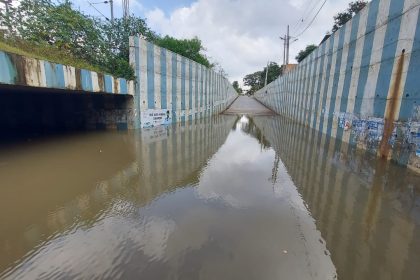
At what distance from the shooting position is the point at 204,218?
15.2 ft

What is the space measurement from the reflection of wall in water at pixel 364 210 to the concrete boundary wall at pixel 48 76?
9.32 m

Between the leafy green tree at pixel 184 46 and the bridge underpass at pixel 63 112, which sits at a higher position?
the leafy green tree at pixel 184 46

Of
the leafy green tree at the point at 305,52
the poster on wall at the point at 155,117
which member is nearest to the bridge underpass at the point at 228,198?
the poster on wall at the point at 155,117

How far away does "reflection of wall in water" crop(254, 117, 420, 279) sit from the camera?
11.5ft

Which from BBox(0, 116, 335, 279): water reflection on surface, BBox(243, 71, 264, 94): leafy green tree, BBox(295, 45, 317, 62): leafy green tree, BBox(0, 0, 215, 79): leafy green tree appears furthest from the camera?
BBox(243, 71, 264, 94): leafy green tree

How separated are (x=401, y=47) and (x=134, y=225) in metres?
10.6

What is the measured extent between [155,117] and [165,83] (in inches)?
113

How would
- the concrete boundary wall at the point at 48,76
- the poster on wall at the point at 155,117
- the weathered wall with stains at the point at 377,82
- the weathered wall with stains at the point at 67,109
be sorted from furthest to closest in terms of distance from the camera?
the poster on wall at the point at 155,117 < the weathered wall with stains at the point at 67,109 < the weathered wall with stains at the point at 377,82 < the concrete boundary wall at the point at 48,76

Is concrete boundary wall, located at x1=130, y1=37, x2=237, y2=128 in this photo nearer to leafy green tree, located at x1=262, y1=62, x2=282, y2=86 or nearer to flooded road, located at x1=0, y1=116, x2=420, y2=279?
flooded road, located at x1=0, y1=116, x2=420, y2=279

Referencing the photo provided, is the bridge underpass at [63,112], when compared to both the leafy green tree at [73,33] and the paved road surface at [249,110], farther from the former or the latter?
the paved road surface at [249,110]

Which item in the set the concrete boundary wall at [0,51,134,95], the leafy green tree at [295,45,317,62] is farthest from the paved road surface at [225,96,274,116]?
the concrete boundary wall at [0,51,134,95]

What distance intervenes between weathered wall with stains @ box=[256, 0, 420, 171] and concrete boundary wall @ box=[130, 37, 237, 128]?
11.3m

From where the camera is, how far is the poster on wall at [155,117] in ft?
53.1

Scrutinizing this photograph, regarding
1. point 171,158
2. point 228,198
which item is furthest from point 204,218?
point 171,158
